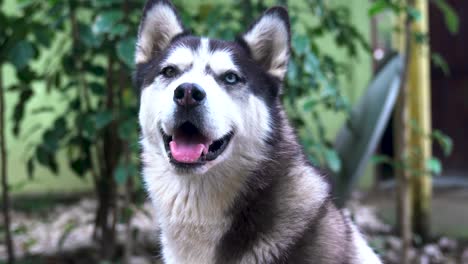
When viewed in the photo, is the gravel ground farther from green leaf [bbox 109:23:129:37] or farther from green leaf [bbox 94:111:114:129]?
green leaf [bbox 109:23:129:37]

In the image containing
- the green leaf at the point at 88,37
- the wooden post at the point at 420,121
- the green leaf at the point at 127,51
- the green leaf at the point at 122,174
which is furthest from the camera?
the wooden post at the point at 420,121

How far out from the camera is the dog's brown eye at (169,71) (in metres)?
2.25

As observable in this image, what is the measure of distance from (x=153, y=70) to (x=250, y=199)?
0.66 m

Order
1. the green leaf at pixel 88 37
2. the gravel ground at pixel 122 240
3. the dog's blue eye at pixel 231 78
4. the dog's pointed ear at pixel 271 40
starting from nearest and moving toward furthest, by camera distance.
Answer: the dog's blue eye at pixel 231 78 < the dog's pointed ear at pixel 271 40 < the green leaf at pixel 88 37 < the gravel ground at pixel 122 240

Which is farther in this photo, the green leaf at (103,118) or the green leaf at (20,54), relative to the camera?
the green leaf at (103,118)

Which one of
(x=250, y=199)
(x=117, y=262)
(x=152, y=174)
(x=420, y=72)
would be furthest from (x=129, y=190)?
(x=420, y=72)

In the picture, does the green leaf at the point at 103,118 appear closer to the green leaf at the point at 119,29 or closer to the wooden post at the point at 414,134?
the green leaf at the point at 119,29

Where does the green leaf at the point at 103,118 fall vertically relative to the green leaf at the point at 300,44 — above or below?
below

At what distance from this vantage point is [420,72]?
4.87 metres

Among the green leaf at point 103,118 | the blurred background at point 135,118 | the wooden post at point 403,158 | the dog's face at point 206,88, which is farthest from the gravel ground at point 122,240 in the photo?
the dog's face at point 206,88

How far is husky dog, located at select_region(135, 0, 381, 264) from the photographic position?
2.07 metres

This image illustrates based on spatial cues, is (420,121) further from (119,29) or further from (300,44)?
(119,29)

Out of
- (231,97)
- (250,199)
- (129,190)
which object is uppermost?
(231,97)

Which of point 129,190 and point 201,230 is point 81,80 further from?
point 201,230
